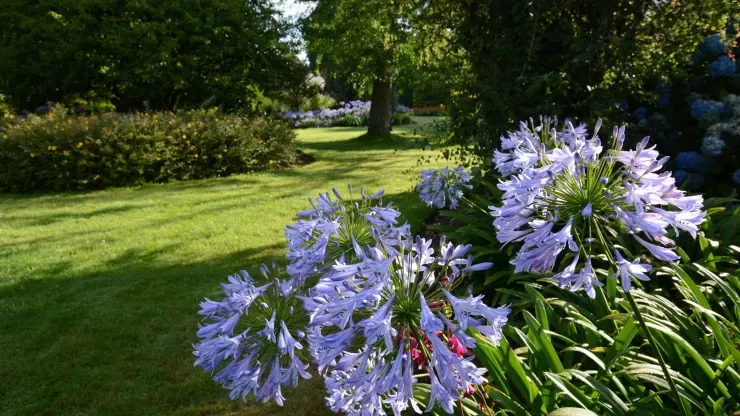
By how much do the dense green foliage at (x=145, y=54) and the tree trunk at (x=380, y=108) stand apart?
3901 mm

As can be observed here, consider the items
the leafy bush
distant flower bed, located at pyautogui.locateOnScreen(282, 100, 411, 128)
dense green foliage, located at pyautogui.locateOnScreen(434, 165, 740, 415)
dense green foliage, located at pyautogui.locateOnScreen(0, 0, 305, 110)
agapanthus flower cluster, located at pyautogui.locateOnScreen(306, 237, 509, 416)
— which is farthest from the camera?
distant flower bed, located at pyautogui.locateOnScreen(282, 100, 411, 128)

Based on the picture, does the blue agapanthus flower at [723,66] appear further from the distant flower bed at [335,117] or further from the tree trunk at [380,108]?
the distant flower bed at [335,117]

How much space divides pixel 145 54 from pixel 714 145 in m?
12.2

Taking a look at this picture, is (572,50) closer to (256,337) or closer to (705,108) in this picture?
(705,108)

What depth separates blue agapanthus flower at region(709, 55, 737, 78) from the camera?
4.67 meters

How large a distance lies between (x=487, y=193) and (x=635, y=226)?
11.7 feet

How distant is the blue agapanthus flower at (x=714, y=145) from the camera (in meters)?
4.22

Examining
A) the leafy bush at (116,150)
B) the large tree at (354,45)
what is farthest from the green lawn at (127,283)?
the large tree at (354,45)

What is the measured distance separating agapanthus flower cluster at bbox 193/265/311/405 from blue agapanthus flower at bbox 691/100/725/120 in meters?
4.39

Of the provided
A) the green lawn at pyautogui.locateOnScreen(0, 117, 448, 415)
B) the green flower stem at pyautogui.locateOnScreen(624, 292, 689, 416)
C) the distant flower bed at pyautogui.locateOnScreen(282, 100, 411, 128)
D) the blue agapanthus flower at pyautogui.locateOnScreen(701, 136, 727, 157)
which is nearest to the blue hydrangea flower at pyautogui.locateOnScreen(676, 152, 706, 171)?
the blue agapanthus flower at pyautogui.locateOnScreen(701, 136, 727, 157)

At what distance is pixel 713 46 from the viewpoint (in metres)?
4.73

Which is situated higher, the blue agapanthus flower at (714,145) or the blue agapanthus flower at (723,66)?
the blue agapanthus flower at (723,66)

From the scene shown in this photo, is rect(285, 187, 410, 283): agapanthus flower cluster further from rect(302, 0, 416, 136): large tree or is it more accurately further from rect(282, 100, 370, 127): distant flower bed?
rect(282, 100, 370, 127): distant flower bed

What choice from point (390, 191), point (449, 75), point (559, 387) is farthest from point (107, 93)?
point (559, 387)
